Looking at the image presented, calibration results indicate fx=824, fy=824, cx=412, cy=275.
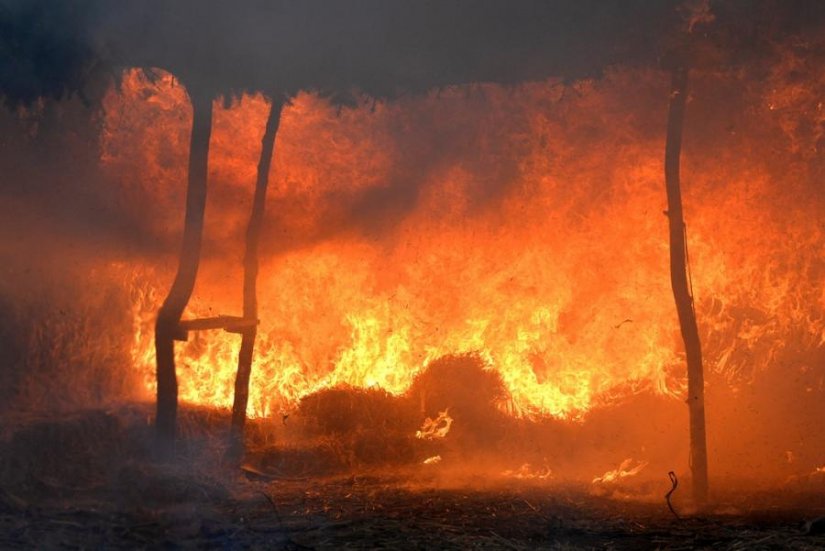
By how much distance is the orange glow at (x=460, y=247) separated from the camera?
12.5 meters

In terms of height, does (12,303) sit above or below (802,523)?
above

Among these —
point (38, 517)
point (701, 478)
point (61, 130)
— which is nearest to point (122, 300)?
point (61, 130)

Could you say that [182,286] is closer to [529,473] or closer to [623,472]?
[529,473]

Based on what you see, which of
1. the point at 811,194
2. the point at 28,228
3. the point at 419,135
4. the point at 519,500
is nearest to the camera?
the point at 519,500

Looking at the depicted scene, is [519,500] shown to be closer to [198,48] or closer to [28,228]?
[198,48]

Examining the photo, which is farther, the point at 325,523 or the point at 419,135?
the point at 419,135

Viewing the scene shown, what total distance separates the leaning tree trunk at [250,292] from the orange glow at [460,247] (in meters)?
1.89

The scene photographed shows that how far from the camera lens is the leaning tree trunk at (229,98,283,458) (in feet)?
36.6

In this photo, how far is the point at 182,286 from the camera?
1048 centimetres

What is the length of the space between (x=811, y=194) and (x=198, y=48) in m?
8.64

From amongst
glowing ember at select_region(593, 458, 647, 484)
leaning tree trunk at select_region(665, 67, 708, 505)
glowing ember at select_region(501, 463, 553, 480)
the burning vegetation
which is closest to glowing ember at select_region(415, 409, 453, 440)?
the burning vegetation

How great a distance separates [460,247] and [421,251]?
2.15 ft

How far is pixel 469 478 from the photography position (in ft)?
36.3

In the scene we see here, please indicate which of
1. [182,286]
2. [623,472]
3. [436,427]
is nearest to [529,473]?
[623,472]
